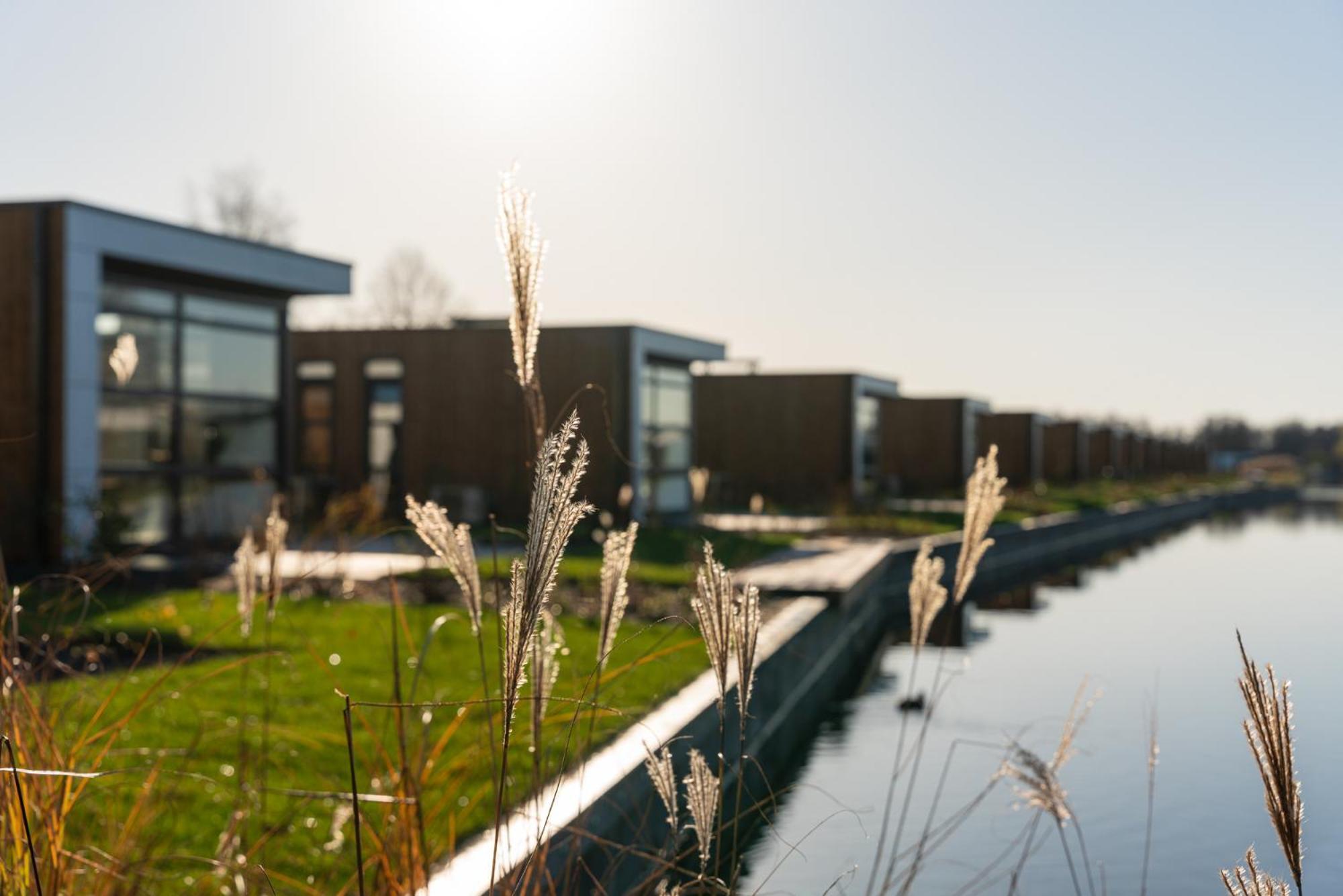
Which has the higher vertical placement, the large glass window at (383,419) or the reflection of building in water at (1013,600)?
the large glass window at (383,419)

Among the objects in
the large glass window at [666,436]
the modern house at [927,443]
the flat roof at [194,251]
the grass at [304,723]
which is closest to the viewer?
the grass at [304,723]

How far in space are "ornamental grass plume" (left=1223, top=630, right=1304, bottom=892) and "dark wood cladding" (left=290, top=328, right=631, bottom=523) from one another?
575 inches

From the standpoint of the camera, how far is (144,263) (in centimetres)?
1125

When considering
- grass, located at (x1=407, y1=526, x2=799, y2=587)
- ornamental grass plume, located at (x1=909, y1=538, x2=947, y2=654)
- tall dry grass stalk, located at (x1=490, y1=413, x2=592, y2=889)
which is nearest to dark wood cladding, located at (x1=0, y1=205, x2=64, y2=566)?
grass, located at (x1=407, y1=526, x2=799, y2=587)

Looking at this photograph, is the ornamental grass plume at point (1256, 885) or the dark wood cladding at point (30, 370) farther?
the dark wood cladding at point (30, 370)

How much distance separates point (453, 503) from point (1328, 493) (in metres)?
42.9

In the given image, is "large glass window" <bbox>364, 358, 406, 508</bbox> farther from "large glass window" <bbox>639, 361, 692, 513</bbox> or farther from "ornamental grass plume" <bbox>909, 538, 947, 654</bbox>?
"ornamental grass plume" <bbox>909, 538, 947, 654</bbox>

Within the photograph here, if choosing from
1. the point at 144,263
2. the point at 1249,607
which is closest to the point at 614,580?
the point at 144,263

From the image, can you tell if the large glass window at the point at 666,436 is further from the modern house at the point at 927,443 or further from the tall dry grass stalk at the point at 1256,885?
the tall dry grass stalk at the point at 1256,885

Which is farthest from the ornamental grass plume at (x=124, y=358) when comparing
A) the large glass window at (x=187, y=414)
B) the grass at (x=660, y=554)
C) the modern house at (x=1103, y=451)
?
the modern house at (x=1103, y=451)

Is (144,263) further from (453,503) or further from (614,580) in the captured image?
(614,580)

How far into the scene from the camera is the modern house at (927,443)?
28.3 m

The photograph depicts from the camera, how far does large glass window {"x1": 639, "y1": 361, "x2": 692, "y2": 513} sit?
17938mm

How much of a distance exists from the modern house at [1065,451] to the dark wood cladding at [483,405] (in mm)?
24349
